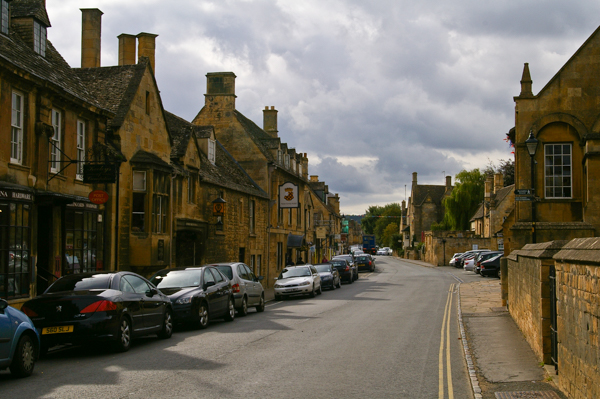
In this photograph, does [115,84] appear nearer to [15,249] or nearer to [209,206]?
[209,206]

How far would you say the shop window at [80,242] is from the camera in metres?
18.4

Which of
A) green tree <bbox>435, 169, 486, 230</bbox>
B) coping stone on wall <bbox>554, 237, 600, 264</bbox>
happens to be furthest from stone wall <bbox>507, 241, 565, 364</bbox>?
green tree <bbox>435, 169, 486, 230</bbox>

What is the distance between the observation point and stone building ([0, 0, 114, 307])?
1533cm

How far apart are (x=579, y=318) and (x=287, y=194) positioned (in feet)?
114

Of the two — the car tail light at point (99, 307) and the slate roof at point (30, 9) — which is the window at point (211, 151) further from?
the car tail light at point (99, 307)

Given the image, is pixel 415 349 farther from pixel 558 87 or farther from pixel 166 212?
pixel 558 87

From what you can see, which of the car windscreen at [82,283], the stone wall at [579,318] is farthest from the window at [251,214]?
the stone wall at [579,318]

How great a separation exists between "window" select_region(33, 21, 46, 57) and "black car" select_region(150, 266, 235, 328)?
8060mm

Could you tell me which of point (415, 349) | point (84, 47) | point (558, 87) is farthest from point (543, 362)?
point (84, 47)

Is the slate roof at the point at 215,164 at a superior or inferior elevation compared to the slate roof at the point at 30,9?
inferior

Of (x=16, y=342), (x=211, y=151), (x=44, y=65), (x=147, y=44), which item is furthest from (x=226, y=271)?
(x=211, y=151)

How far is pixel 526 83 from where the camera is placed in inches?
931

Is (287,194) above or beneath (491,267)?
above

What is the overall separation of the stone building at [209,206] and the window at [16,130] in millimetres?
9464
